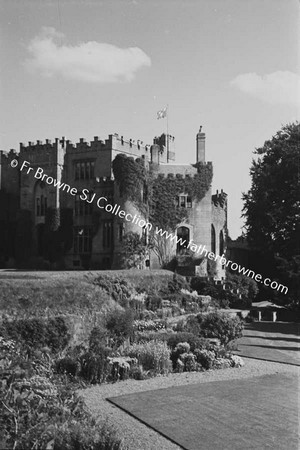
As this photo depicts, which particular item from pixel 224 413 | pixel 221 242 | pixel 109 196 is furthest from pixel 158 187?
pixel 224 413

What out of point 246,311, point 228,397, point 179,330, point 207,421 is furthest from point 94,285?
point 207,421

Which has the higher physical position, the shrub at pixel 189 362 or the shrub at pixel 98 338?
the shrub at pixel 98 338

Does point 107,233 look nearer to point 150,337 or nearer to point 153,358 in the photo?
point 150,337

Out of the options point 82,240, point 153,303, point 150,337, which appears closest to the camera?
point 150,337

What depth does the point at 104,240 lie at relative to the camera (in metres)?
39.6

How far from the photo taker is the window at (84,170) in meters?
41.9

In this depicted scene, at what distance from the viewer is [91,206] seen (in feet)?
135

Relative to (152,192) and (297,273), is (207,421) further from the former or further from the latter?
(152,192)

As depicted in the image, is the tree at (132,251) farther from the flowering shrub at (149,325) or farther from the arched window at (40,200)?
the flowering shrub at (149,325)

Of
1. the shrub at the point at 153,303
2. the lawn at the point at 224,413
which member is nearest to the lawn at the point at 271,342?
the lawn at the point at 224,413

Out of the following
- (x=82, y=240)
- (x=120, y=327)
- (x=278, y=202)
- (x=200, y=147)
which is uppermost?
(x=200, y=147)

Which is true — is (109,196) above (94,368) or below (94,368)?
above

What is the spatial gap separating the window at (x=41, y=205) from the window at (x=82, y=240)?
3632mm

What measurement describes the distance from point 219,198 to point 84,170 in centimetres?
1097
